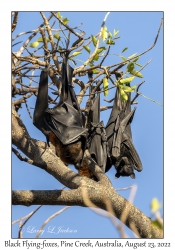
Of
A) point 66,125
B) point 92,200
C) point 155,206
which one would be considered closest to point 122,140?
point 66,125

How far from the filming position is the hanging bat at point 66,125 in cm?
599

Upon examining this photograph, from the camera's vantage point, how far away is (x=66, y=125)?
6426 millimetres

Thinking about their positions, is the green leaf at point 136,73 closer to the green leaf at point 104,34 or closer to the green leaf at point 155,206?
the green leaf at point 104,34

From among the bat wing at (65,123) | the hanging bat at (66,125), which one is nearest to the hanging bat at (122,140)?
the hanging bat at (66,125)

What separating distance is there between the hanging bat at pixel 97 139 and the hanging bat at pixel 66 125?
8.9 inches

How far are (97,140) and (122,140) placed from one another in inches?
32.6

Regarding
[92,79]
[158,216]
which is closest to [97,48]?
[92,79]

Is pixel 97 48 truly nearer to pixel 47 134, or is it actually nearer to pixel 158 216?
pixel 47 134

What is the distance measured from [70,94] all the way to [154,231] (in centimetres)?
278

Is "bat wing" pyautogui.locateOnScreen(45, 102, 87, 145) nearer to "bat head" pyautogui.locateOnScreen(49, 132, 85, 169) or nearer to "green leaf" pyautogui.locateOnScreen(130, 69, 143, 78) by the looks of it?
"bat head" pyautogui.locateOnScreen(49, 132, 85, 169)

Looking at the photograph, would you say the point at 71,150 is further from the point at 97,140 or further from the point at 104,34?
the point at 104,34

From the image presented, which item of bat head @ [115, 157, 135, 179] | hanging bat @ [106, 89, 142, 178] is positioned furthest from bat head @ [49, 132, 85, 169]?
bat head @ [115, 157, 135, 179]

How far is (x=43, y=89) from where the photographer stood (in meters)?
5.59

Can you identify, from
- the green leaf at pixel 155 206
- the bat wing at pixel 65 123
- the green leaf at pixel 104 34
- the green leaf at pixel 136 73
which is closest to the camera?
the green leaf at pixel 155 206
